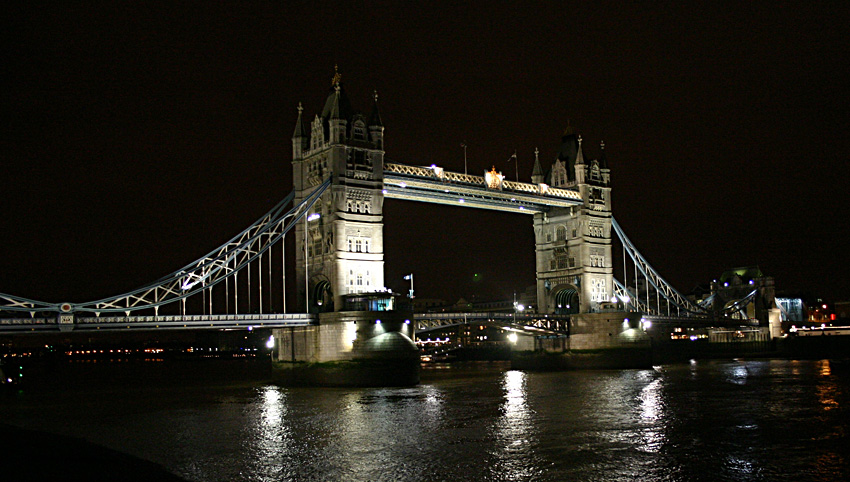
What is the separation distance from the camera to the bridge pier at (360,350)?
188 ft

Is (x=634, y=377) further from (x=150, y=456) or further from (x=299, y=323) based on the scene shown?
A: (x=150, y=456)

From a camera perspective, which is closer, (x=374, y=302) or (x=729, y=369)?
(x=374, y=302)

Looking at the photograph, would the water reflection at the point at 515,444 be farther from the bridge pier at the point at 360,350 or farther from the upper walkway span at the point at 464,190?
the upper walkway span at the point at 464,190

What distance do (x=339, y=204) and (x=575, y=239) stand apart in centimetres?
3121

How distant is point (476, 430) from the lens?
121 feet

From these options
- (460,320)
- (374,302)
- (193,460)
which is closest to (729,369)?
(460,320)

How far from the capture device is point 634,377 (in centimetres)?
→ 6775

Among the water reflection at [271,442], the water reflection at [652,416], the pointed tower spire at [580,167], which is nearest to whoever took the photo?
the water reflection at [271,442]

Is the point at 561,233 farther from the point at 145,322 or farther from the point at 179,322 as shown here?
the point at 145,322

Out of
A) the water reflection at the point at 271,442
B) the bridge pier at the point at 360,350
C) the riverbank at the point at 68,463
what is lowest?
the water reflection at the point at 271,442

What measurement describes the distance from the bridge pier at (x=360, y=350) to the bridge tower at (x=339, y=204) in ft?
9.19

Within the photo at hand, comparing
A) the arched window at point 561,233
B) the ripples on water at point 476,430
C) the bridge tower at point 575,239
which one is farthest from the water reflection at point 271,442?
the arched window at point 561,233

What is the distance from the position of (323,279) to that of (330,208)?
5120 mm

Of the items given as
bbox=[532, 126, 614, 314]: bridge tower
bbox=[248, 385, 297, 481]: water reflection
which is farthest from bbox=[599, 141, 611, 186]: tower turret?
→ bbox=[248, 385, 297, 481]: water reflection
